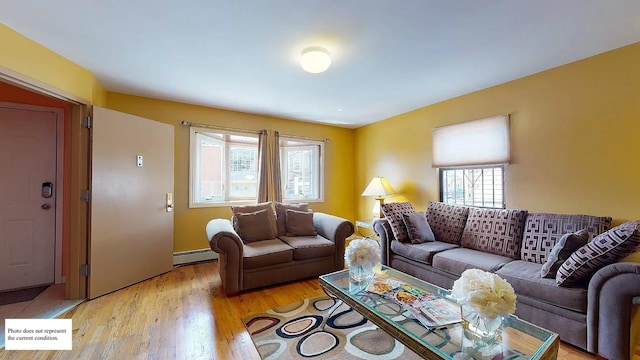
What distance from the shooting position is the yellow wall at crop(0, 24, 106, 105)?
6.15ft

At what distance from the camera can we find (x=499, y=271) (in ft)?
7.00

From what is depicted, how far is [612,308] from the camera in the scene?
160cm

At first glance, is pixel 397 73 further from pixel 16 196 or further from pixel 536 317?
pixel 16 196

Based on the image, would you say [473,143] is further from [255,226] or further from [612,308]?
[255,226]

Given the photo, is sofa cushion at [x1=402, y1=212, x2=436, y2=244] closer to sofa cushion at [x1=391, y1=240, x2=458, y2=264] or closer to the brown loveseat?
sofa cushion at [x1=391, y1=240, x2=458, y2=264]

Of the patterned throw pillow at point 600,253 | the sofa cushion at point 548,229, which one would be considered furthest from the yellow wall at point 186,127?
the patterned throw pillow at point 600,253

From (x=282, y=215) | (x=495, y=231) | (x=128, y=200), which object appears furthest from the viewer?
(x=282, y=215)

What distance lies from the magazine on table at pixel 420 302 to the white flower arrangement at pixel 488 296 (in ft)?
0.98

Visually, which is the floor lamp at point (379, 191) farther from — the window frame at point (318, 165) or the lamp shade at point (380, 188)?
the window frame at point (318, 165)

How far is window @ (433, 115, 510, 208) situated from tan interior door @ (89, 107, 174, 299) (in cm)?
372

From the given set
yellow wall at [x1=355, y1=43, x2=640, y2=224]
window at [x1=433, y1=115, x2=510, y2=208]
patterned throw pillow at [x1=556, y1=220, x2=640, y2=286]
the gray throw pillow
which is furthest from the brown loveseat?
yellow wall at [x1=355, y1=43, x2=640, y2=224]

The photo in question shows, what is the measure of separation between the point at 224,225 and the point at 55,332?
1485 mm

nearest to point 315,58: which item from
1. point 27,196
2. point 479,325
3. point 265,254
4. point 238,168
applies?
point 265,254

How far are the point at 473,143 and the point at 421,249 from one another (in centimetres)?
155
